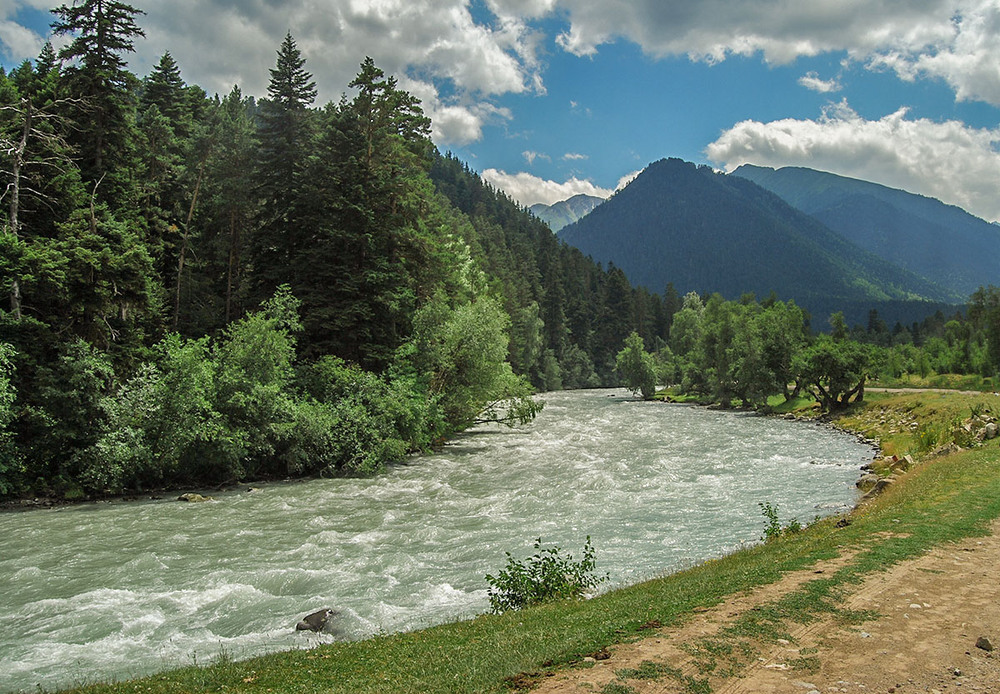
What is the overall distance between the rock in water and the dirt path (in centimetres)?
690

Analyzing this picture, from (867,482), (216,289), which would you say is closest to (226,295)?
(216,289)

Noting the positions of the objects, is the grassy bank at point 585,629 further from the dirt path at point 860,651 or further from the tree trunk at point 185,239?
the tree trunk at point 185,239

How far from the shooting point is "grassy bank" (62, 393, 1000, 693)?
7.02 meters

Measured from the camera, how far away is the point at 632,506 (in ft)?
73.7

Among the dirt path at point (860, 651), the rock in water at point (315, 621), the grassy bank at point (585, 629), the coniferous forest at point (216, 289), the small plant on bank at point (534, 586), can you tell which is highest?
the coniferous forest at point (216, 289)

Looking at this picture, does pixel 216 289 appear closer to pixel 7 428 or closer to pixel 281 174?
pixel 281 174

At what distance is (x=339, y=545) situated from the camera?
704 inches

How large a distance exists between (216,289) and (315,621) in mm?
40641

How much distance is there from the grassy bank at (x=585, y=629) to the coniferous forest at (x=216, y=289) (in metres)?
19.3

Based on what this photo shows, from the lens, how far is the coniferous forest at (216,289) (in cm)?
2405

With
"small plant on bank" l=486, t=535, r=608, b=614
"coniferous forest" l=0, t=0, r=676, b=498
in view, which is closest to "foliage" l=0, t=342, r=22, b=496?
"coniferous forest" l=0, t=0, r=676, b=498

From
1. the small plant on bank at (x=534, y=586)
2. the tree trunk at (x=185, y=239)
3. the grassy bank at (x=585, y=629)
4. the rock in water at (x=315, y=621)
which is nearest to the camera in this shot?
the grassy bank at (x=585, y=629)

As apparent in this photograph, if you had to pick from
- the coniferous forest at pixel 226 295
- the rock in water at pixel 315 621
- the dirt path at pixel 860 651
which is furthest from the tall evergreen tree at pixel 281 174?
the dirt path at pixel 860 651

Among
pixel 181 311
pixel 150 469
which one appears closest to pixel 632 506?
pixel 150 469
